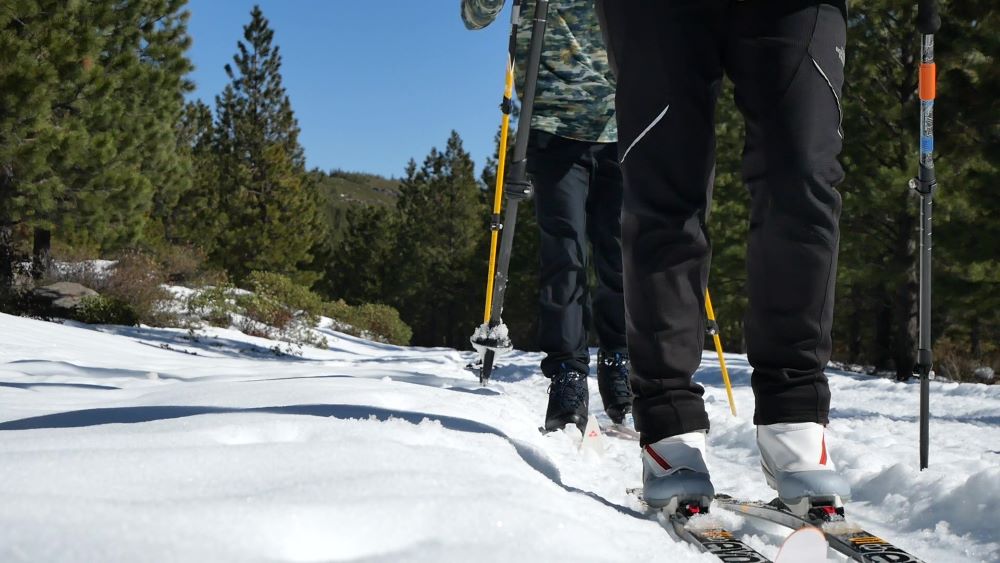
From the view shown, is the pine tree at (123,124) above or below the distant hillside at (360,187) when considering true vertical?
below

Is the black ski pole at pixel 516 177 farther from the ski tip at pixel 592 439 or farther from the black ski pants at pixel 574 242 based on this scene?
the ski tip at pixel 592 439

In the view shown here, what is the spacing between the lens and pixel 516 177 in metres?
2.85

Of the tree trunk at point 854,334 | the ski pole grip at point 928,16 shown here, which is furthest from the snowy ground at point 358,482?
the tree trunk at point 854,334

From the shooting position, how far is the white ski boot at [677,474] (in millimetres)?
1464

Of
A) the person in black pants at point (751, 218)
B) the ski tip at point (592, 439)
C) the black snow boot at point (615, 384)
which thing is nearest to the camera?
the person in black pants at point (751, 218)

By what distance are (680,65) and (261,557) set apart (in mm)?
1333

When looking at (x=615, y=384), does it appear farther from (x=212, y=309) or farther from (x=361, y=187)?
(x=361, y=187)

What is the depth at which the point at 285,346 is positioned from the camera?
1203 centimetres

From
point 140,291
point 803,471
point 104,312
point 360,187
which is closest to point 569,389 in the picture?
point 803,471

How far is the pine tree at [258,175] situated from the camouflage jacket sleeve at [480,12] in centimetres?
3435

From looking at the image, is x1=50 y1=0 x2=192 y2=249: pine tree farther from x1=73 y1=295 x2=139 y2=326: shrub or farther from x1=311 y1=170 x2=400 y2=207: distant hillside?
x1=311 y1=170 x2=400 y2=207: distant hillside

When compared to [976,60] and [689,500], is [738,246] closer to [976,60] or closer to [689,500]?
[976,60]

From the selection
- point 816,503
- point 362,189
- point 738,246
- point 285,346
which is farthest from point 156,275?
point 362,189

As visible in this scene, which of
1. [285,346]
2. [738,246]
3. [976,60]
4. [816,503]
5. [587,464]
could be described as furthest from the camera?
[738,246]
